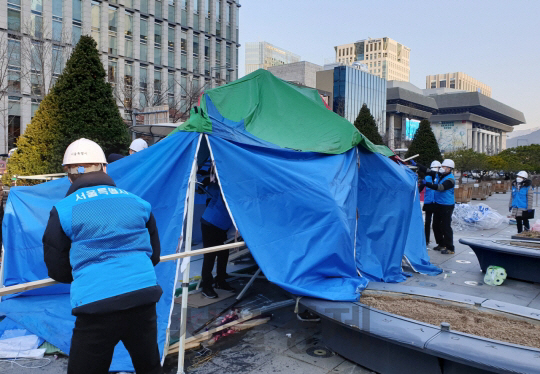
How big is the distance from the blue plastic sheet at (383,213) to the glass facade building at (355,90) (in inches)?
2326

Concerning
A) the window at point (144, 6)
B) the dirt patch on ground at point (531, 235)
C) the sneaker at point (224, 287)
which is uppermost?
the window at point (144, 6)

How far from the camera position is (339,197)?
4848 millimetres

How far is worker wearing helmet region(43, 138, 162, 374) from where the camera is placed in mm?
2254

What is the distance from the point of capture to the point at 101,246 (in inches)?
91.4

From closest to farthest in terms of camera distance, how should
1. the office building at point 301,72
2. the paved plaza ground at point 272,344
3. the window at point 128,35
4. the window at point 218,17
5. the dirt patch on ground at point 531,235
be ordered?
the paved plaza ground at point 272,344
the dirt patch on ground at point 531,235
the window at point 128,35
the window at point 218,17
the office building at point 301,72

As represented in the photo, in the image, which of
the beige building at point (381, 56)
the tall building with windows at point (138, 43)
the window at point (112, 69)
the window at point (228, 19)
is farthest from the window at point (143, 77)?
the beige building at point (381, 56)

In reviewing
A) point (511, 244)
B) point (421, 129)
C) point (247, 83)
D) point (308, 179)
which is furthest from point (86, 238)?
point (421, 129)

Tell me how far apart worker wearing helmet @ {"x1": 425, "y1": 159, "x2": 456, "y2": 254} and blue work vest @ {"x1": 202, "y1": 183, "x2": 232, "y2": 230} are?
4460mm

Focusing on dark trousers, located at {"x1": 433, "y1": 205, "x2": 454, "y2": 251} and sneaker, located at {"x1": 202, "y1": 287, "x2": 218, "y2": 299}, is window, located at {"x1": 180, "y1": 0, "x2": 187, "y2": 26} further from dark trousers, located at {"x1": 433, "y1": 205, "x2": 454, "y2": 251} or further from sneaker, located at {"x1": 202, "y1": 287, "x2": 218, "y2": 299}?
sneaker, located at {"x1": 202, "y1": 287, "x2": 218, "y2": 299}

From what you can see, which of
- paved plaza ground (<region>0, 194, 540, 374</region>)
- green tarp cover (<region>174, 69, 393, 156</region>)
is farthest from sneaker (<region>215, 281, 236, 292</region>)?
green tarp cover (<region>174, 69, 393, 156</region>)

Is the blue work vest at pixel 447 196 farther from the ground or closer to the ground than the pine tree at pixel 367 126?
closer to the ground

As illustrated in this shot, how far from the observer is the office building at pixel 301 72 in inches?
2692

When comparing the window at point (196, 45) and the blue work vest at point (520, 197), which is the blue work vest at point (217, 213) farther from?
the window at point (196, 45)

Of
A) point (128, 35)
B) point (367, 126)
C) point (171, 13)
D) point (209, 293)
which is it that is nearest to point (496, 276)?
point (209, 293)
